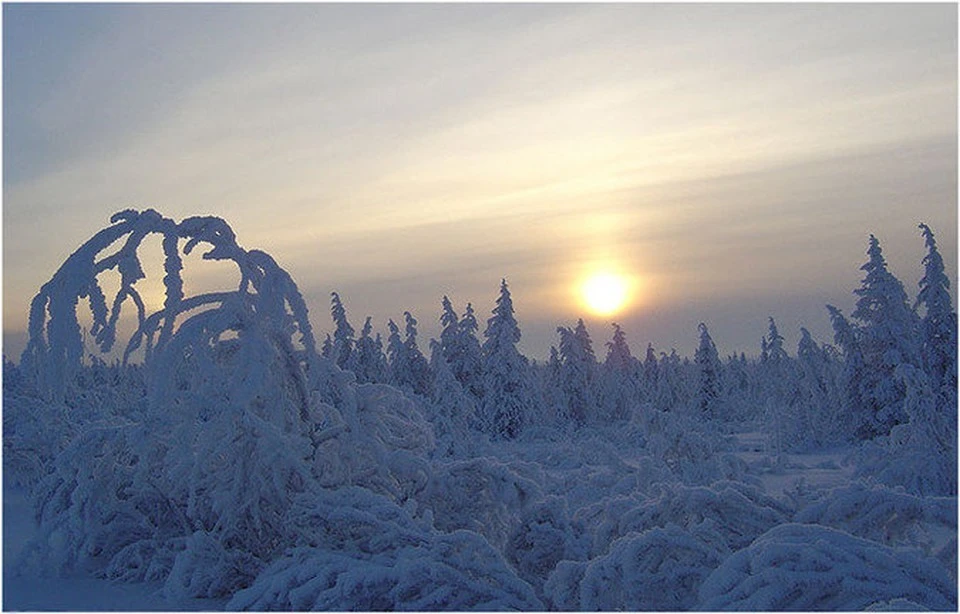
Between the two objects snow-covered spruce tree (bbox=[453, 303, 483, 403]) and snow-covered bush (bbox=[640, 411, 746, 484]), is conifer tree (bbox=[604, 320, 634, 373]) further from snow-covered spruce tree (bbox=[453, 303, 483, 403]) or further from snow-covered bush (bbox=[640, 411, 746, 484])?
snow-covered bush (bbox=[640, 411, 746, 484])

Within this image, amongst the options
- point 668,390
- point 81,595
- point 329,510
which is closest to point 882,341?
point 329,510

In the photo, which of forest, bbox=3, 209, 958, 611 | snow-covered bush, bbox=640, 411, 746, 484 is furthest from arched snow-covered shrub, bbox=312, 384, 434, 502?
snow-covered bush, bbox=640, 411, 746, 484

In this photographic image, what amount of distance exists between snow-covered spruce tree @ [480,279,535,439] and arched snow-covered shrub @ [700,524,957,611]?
3328cm

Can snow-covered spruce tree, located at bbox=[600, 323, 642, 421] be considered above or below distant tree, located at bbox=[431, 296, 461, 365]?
below

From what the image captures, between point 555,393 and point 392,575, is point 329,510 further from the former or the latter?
point 555,393

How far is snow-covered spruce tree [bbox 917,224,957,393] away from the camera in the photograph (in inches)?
1037

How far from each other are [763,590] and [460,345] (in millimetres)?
38089

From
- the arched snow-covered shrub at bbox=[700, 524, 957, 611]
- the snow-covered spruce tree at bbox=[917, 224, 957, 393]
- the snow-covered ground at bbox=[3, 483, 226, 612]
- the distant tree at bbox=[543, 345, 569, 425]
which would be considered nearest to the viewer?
the arched snow-covered shrub at bbox=[700, 524, 957, 611]

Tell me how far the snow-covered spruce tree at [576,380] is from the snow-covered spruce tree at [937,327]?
22.7 m

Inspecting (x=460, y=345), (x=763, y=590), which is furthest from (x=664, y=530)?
(x=460, y=345)

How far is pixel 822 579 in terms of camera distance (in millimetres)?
5984

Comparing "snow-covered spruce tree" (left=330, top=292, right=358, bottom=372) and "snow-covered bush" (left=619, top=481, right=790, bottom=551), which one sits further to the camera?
"snow-covered spruce tree" (left=330, top=292, right=358, bottom=372)

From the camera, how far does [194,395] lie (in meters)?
8.30

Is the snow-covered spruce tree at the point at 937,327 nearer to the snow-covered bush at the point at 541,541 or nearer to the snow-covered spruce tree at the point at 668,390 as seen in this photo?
the snow-covered bush at the point at 541,541
